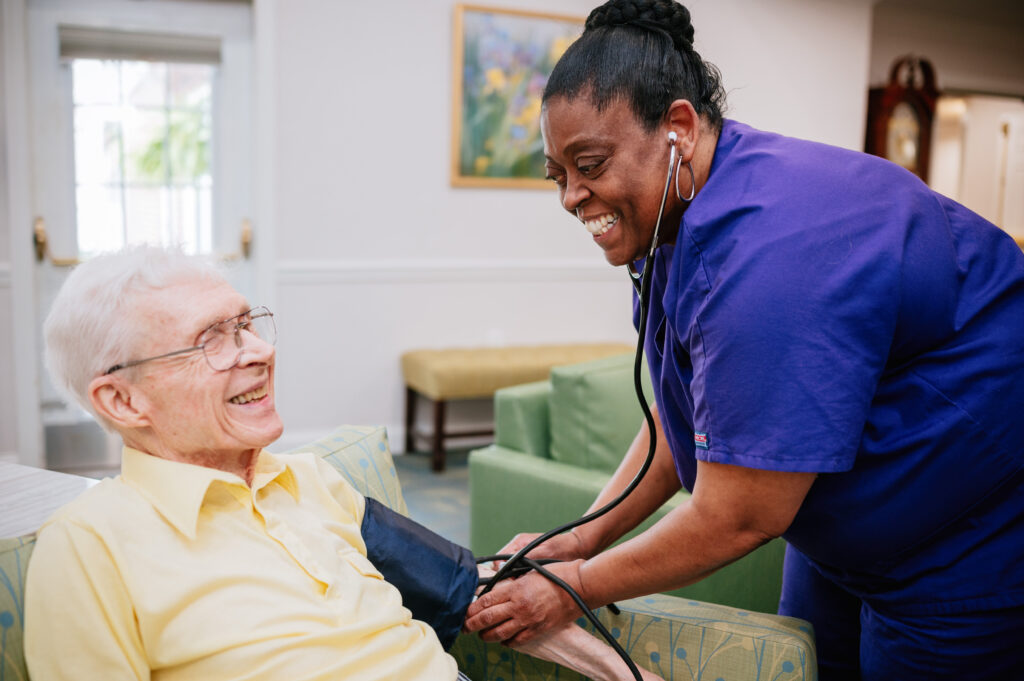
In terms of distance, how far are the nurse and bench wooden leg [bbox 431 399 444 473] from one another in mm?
3017

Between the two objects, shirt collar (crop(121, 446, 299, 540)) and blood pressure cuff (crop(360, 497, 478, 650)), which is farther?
blood pressure cuff (crop(360, 497, 478, 650))

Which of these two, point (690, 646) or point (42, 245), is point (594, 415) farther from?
point (42, 245)

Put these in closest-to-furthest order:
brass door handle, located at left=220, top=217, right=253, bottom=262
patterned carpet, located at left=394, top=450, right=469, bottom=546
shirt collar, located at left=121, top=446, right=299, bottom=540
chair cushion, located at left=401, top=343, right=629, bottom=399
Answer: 1. shirt collar, located at left=121, top=446, right=299, bottom=540
2. patterned carpet, located at left=394, top=450, right=469, bottom=546
3. chair cushion, located at left=401, top=343, right=629, bottom=399
4. brass door handle, located at left=220, top=217, right=253, bottom=262

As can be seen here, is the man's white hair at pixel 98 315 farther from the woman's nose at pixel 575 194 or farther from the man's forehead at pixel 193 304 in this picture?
the woman's nose at pixel 575 194

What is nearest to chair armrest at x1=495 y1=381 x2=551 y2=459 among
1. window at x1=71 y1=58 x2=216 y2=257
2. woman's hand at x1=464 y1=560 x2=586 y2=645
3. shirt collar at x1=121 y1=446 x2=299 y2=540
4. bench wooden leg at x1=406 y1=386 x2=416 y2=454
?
woman's hand at x1=464 y1=560 x2=586 y2=645

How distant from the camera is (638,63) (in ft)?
3.29

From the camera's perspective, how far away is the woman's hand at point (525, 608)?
3.91ft

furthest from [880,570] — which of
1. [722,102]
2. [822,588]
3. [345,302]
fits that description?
[345,302]

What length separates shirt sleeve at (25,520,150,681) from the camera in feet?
2.85

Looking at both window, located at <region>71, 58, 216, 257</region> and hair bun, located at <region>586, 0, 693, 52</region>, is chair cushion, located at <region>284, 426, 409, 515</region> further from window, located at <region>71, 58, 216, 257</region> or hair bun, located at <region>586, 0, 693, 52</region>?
window, located at <region>71, 58, 216, 257</region>

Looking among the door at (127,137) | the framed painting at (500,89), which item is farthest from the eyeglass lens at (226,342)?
the framed painting at (500,89)

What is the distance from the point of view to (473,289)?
4.63 meters

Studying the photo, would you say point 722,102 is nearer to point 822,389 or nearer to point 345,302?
point 822,389

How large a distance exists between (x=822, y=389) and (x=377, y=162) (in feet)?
12.1
